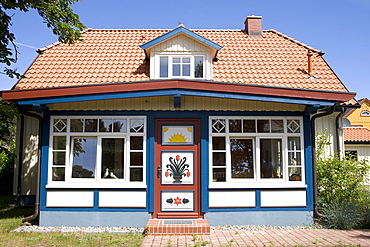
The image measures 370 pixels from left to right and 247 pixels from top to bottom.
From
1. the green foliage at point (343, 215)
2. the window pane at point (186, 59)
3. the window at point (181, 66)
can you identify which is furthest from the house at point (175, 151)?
the window pane at point (186, 59)

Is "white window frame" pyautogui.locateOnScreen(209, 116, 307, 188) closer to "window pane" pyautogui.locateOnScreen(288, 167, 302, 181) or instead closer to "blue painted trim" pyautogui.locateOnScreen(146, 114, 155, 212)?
"window pane" pyautogui.locateOnScreen(288, 167, 302, 181)

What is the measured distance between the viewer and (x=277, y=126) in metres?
9.02

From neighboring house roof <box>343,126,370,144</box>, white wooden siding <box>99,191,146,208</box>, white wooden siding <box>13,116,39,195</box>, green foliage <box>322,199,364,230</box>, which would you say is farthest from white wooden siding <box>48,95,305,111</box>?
neighboring house roof <box>343,126,370,144</box>

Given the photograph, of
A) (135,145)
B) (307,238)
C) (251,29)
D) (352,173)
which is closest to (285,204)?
(307,238)

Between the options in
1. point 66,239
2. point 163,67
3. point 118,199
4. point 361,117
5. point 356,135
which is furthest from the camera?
point 361,117

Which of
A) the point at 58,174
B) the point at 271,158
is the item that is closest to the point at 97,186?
the point at 58,174

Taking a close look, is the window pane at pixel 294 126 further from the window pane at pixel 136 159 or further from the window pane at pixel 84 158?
the window pane at pixel 84 158

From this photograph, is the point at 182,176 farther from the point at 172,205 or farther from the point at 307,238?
the point at 307,238

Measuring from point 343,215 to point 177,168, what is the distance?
419 centimetres

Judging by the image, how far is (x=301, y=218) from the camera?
8.70 metres

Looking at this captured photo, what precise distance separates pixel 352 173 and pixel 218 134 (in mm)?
3919

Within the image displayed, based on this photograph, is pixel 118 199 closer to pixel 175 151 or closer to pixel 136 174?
pixel 136 174

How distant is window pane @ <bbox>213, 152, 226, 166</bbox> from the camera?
8.86m

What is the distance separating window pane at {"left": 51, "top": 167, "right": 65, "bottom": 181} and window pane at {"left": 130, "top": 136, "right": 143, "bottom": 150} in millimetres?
1863
